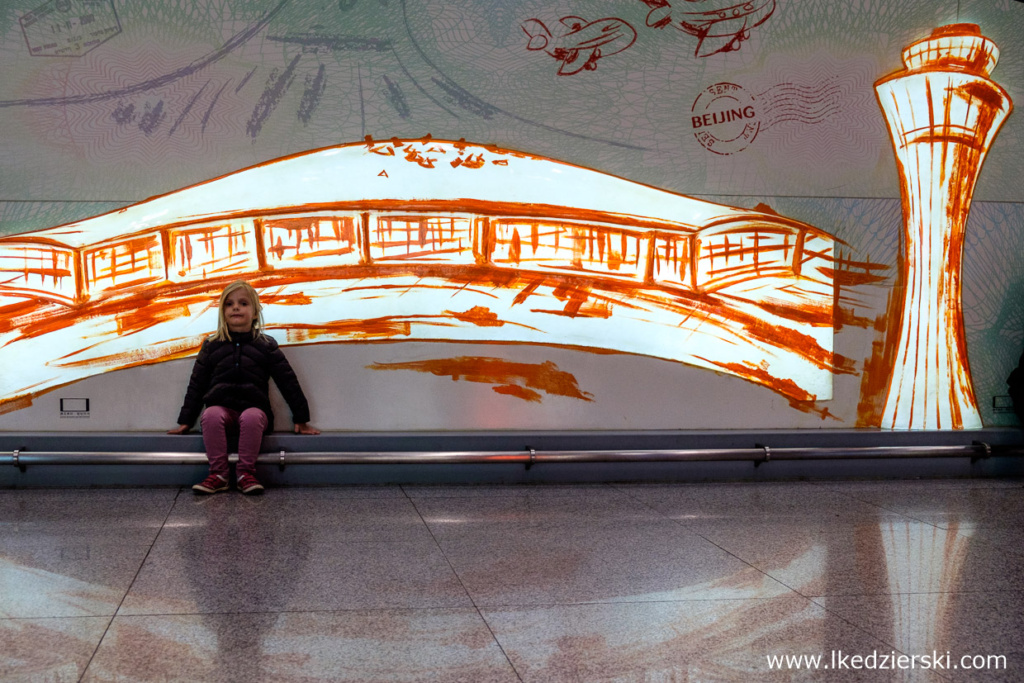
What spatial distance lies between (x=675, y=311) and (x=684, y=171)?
0.95 meters

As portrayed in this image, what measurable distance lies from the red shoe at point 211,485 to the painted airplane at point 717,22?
→ 400 centimetres

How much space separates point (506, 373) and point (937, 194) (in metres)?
3.28

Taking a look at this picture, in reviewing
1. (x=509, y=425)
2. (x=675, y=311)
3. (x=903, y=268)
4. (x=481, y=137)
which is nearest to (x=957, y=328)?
(x=903, y=268)

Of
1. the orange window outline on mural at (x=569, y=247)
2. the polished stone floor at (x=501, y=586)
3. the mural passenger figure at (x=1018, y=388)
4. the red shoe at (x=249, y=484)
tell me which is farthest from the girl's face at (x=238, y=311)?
the mural passenger figure at (x=1018, y=388)

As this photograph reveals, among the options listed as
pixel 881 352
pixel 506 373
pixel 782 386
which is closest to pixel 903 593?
pixel 782 386

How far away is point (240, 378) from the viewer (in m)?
4.89

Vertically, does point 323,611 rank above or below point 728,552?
above

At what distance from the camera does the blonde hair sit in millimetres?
4898

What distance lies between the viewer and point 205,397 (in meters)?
4.86

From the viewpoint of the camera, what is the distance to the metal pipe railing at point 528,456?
4.73 m

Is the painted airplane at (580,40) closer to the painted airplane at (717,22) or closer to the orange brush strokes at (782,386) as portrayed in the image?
the painted airplane at (717,22)

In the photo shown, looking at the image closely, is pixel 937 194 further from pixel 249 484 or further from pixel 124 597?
pixel 124 597

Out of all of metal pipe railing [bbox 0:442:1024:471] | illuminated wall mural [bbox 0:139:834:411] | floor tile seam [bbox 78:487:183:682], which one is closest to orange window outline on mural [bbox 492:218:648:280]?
illuminated wall mural [bbox 0:139:834:411]

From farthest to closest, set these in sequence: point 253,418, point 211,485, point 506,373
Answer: point 506,373 → point 253,418 → point 211,485
